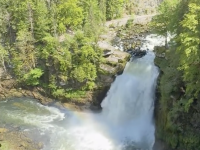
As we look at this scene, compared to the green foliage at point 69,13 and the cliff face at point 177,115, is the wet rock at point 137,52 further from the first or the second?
the cliff face at point 177,115

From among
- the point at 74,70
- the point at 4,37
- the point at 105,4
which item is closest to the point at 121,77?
the point at 74,70

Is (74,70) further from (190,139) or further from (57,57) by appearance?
(190,139)

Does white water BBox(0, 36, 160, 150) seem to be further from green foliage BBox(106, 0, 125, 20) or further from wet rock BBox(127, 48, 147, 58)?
green foliage BBox(106, 0, 125, 20)

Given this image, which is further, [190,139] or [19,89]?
[19,89]

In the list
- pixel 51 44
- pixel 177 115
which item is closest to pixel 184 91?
pixel 177 115

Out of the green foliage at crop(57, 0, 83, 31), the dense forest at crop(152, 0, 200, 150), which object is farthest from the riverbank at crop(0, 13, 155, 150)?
the dense forest at crop(152, 0, 200, 150)
